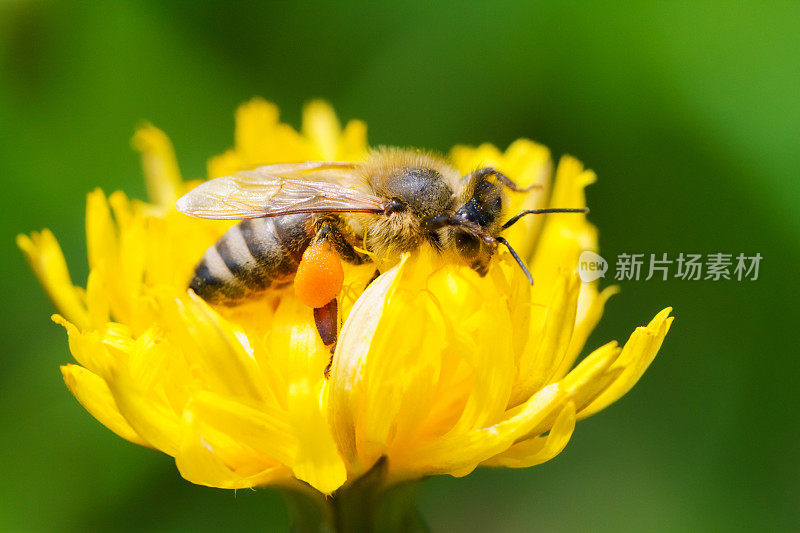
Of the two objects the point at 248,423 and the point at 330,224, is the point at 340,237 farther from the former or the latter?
the point at 248,423

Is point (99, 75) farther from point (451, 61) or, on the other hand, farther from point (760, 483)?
point (760, 483)

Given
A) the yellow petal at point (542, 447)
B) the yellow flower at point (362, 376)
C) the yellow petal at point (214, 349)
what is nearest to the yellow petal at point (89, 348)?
the yellow flower at point (362, 376)

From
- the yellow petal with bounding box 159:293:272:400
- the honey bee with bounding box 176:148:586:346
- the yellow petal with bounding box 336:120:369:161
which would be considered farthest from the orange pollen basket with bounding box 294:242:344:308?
the yellow petal with bounding box 336:120:369:161

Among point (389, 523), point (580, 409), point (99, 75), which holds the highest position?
point (99, 75)

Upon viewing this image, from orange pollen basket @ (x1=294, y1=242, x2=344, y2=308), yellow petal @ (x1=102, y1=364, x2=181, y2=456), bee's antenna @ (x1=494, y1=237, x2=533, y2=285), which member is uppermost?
bee's antenna @ (x1=494, y1=237, x2=533, y2=285)

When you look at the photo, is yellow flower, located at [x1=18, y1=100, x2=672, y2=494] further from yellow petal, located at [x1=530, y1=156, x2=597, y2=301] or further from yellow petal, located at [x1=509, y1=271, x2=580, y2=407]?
yellow petal, located at [x1=530, y1=156, x2=597, y2=301]

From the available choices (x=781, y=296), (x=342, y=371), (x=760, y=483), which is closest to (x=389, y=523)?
(x=342, y=371)

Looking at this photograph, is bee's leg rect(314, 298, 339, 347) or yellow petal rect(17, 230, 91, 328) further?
yellow petal rect(17, 230, 91, 328)

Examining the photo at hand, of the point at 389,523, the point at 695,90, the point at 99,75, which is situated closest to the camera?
the point at 389,523
